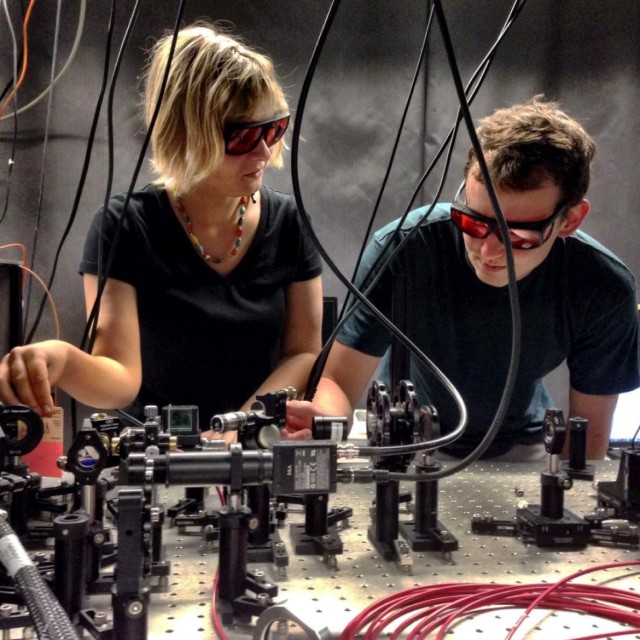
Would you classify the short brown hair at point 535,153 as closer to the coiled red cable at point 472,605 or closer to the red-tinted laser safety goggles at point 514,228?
the red-tinted laser safety goggles at point 514,228

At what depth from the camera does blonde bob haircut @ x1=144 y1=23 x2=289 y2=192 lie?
4.07 feet

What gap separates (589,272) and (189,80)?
913mm

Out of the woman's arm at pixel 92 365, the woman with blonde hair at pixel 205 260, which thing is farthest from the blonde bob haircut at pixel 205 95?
the woman's arm at pixel 92 365

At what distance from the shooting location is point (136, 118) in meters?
2.48

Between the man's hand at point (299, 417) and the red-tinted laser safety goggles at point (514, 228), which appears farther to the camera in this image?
the red-tinted laser safety goggles at point (514, 228)

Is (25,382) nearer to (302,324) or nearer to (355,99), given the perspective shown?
(302,324)

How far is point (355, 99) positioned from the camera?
8.43 feet

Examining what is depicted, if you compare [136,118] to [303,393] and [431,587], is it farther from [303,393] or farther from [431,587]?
[431,587]

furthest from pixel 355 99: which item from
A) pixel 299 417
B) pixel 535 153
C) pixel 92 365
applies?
pixel 299 417

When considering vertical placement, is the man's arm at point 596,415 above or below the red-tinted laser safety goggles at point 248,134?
below

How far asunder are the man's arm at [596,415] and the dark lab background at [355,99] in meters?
1.25

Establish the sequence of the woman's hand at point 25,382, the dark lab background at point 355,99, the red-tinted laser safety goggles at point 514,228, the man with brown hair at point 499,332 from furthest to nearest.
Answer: the dark lab background at point 355,99 < the man with brown hair at point 499,332 < the red-tinted laser safety goggles at point 514,228 < the woman's hand at point 25,382

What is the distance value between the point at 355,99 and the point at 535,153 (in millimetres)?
1538

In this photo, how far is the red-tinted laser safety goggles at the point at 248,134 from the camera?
1.23 metres
